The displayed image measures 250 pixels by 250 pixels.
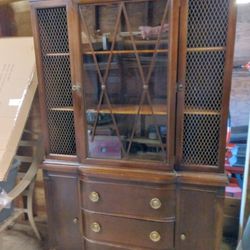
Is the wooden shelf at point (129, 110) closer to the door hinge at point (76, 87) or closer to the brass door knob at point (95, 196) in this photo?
the door hinge at point (76, 87)

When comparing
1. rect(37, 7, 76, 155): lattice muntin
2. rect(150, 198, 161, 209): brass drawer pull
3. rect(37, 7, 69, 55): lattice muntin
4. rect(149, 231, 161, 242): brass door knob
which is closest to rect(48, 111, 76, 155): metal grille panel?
rect(37, 7, 76, 155): lattice muntin

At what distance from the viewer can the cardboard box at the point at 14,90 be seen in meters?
1.67

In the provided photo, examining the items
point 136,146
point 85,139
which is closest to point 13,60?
point 85,139

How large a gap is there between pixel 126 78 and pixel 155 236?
94 cm

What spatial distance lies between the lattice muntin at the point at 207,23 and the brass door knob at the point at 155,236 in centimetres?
107

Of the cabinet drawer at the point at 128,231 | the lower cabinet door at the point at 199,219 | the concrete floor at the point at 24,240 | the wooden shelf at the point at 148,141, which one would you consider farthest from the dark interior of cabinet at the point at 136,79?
the concrete floor at the point at 24,240

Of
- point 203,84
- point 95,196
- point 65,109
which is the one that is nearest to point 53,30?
point 65,109

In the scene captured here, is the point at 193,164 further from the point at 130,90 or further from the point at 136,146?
the point at 130,90

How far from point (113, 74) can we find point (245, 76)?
1063 mm

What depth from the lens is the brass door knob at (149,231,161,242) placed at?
1.55 meters

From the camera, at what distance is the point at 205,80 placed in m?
1.37

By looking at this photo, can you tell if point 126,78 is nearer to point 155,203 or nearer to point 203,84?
point 203,84

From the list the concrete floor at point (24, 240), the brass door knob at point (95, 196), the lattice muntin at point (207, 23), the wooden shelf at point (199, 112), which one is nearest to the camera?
the lattice muntin at point (207, 23)

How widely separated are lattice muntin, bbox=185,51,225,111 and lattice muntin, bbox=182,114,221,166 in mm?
70
